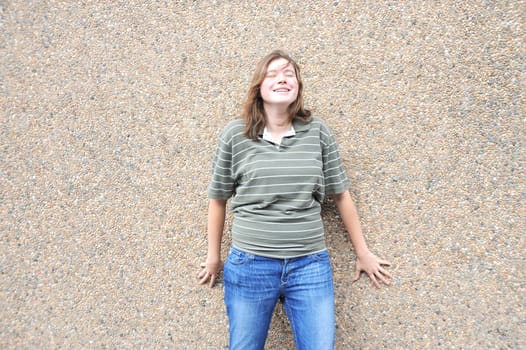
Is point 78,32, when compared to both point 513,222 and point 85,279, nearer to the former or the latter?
point 85,279

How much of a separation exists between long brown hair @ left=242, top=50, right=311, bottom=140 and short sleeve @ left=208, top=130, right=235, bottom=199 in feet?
0.29

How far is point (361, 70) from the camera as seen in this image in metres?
1.54

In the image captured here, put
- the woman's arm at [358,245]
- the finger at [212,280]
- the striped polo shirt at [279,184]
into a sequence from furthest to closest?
the finger at [212,280]
the woman's arm at [358,245]
the striped polo shirt at [279,184]

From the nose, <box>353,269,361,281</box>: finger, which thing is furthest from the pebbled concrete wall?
the nose

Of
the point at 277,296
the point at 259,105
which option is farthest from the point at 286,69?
the point at 277,296

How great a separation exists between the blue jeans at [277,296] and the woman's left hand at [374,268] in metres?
0.24

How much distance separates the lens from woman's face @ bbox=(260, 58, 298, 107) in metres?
1.31

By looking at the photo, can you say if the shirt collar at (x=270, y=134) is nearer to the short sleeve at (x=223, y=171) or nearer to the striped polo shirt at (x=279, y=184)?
the striped polo shirt at (x=279, y=184)

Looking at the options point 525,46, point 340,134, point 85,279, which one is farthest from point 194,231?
point 525,46

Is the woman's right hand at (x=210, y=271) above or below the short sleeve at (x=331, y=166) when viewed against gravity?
below

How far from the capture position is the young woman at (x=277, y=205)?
1.30 m

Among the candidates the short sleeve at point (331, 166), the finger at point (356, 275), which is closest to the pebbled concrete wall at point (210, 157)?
the finger at point (356, 275)

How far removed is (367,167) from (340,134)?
0.58 feet

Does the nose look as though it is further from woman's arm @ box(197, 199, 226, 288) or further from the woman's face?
woman's arm @ box(197, 199, 226, 288)
